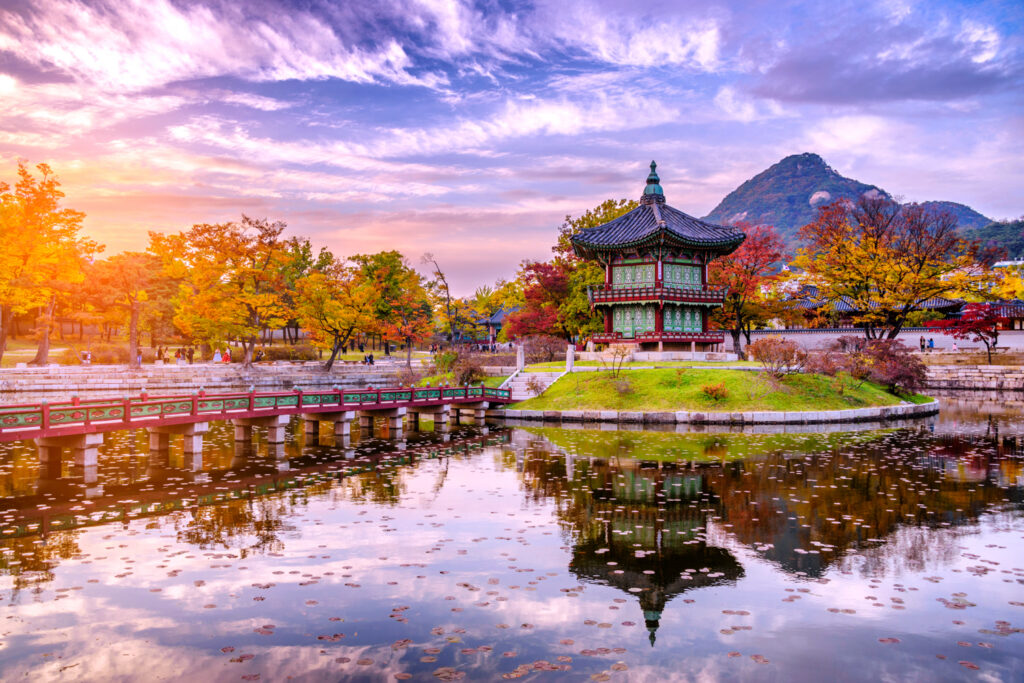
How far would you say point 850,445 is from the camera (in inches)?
1101

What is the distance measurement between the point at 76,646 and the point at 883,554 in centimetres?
1311

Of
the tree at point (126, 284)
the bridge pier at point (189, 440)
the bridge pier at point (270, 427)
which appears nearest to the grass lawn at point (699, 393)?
the bridge pier at point (270, 427)

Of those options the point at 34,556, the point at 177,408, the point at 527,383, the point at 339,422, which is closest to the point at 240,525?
the point at 34,556

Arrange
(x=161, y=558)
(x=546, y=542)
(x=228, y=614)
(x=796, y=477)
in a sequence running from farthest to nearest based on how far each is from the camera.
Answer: (x=796, y=477), (x=546, y=542), (x=161, y=558), (x=228, y=614)

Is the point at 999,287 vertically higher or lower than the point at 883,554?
higher

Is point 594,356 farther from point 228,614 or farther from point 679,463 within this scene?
point 228,614

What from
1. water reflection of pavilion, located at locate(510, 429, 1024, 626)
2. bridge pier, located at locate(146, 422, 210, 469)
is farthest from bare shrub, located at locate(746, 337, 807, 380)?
bridge pier, located at locate(146, 422, 210, 469)

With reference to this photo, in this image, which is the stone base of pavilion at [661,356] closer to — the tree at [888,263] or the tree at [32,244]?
the tree at [888,263]

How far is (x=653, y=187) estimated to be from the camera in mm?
58719

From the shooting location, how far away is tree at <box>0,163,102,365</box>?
45719 millimetres

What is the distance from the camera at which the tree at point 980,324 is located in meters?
61.8

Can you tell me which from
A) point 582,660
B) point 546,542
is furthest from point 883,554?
point 582,660

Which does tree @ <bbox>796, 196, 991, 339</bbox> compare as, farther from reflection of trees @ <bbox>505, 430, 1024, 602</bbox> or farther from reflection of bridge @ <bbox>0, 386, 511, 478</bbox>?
reflection of bridge @ <bbox>0, 386, 511, 478</bbox>

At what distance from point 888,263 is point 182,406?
5624cm
